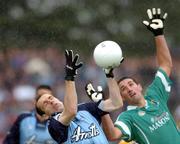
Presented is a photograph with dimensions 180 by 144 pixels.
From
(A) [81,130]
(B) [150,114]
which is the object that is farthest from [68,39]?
(A) [81,130]

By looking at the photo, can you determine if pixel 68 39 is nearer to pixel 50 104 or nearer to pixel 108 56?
pixel 50 104

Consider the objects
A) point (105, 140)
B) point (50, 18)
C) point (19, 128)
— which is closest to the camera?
point (105, 140)

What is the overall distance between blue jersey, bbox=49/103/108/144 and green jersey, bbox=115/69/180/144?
54 centimetres

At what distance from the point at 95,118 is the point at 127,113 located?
0.70 meters

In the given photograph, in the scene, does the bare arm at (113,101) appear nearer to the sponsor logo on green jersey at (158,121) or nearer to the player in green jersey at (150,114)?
the player in green jersey at (150,114)

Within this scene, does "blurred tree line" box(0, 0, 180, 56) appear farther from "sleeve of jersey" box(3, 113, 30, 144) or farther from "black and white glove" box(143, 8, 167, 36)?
"black and white glove" box(143, 8, 167, 36)

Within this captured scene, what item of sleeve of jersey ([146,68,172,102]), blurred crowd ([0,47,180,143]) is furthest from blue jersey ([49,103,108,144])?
blurred crowd ([0,47,180,143])

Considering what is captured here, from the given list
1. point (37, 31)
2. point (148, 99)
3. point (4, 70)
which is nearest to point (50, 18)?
point (37, 31)

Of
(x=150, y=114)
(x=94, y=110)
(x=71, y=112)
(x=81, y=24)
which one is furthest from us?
(x=81, y=24)

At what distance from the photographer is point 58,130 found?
8859 millimetres

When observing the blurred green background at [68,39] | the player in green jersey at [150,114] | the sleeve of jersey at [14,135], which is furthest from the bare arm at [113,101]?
the blurred green background at [68,39]

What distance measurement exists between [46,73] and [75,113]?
603 centimetres

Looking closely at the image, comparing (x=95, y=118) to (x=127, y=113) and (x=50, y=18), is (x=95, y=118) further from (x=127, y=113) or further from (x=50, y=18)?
(x=50, y=18)

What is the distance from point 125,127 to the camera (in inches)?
380
